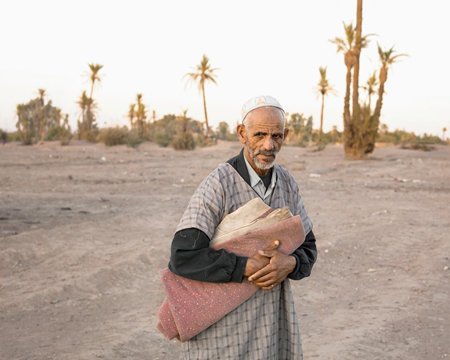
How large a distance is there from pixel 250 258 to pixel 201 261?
0.62 ft

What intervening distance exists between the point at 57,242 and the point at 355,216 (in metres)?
4.79

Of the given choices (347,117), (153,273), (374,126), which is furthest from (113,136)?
(153,273)

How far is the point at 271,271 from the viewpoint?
5.41ft

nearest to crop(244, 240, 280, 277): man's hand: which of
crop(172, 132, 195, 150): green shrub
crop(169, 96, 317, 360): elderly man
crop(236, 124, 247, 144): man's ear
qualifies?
crop(169, 96, 317, 360): elderly man

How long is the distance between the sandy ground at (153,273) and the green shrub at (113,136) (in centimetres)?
1561

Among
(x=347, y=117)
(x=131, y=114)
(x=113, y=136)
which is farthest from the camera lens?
(x=131, y=114)

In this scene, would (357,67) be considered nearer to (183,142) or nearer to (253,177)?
(183,142)

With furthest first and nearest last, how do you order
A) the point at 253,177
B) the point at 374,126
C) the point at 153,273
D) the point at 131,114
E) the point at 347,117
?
the point at 131,114 < the point at 347,117 < the point at 374,126 < the point at 153,273 < the point at 253,177

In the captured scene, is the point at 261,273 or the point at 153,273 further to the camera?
the point at 153,273

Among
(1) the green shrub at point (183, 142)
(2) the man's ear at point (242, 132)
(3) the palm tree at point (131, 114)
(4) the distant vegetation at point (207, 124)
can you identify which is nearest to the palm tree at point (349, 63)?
(4) the distant vegetation at point (207, 124)

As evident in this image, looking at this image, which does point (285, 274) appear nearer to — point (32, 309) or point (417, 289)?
point (32, 309)

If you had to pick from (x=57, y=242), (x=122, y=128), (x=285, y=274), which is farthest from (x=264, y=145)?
(x=122, y=128)

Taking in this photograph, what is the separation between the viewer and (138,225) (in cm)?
677

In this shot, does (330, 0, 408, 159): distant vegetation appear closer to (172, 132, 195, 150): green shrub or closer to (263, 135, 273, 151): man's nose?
(172, 132, 195, 150): green shrub
